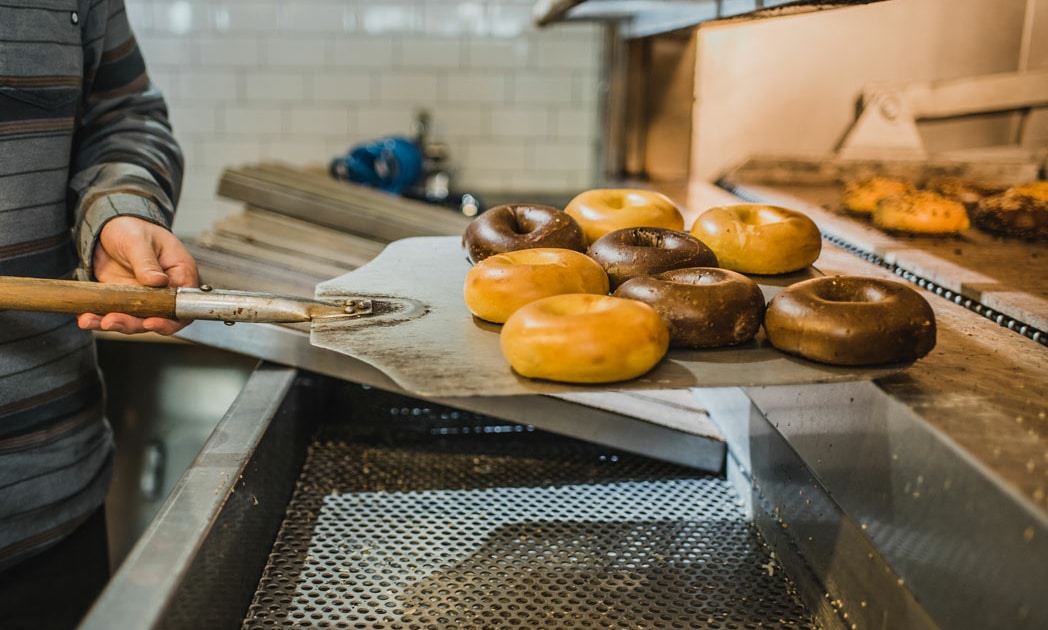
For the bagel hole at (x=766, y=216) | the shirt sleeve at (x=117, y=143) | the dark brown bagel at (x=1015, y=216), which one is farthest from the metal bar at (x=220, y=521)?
the dark brown bagel at (x=1015, y=216)

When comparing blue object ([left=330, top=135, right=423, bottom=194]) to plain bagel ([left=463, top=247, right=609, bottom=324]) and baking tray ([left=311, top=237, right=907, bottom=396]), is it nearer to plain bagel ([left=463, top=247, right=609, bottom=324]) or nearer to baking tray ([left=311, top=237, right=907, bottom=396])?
baking tray ([left=311, top=237, right=907, bottom=396])

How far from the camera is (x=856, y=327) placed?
2.47 feet

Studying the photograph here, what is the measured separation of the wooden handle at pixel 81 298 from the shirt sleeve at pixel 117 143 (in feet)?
0.92

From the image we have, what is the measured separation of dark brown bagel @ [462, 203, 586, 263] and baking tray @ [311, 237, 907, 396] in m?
0.08

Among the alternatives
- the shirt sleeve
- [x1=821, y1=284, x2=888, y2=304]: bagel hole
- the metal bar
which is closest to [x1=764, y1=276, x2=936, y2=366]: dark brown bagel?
[x1=821, y1=284, x2=888, y2=304]: bagel hole

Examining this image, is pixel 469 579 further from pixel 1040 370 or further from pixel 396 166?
pixel 396 166

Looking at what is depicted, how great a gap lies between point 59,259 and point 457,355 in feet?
2.52

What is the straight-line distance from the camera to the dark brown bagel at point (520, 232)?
1.04 metres

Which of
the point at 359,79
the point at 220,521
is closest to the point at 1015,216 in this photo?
the point at 220,521

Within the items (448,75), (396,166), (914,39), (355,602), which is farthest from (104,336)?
(914,39)

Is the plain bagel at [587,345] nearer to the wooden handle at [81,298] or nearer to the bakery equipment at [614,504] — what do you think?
the bakery equipment at [614,504]

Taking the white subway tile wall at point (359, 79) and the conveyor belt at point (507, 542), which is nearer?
the conveyor belt at point (507, 542)

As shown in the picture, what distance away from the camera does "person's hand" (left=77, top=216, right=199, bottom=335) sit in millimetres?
1059

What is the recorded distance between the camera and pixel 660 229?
1.03 m
